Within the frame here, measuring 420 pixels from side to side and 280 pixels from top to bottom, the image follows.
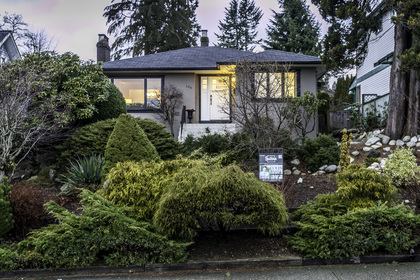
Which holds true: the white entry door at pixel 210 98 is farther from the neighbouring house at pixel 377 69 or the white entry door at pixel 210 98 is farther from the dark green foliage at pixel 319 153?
the neighbouring house at pixel 377 69

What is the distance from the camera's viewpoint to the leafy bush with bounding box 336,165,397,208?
4.05m

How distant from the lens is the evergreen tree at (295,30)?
2178cm

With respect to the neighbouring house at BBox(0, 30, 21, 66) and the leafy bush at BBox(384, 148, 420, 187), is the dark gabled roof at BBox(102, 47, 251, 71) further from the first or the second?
the leafy bush at BBox(384, 148, 420, 187)

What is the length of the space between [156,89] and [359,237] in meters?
10.4

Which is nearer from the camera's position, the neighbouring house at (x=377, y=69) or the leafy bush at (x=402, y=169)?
the leafy bush at (x=402, y=169)

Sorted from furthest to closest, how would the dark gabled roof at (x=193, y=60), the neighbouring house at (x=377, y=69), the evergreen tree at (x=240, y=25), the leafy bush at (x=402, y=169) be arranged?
the evergreen tree at (x=240, y=25) < the neighbouring house at (x=377, y=69) < the dark gabled roof at (x=193, y=60) < the leafy bush at (x=402, y=169)

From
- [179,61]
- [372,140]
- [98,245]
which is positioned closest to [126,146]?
[98,245]

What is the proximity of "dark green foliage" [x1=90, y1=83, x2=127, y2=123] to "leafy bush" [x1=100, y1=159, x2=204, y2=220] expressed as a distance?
15.2 feet

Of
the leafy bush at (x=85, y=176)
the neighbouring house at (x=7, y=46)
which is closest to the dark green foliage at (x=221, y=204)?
the leafy bush at (x=85, y=176)

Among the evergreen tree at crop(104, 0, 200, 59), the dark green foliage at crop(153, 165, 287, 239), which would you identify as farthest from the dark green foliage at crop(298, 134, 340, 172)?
the evergreen tree at crop(104, 0, 200, 59)

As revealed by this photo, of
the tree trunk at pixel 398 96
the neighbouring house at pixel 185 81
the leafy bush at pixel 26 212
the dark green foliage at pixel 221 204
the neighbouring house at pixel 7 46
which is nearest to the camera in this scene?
the dark green foliage at pixel 221 204

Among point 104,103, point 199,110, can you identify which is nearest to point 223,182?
point 104,103

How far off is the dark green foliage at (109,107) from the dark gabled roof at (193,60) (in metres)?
3.57

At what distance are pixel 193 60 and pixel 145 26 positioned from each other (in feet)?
40.0
